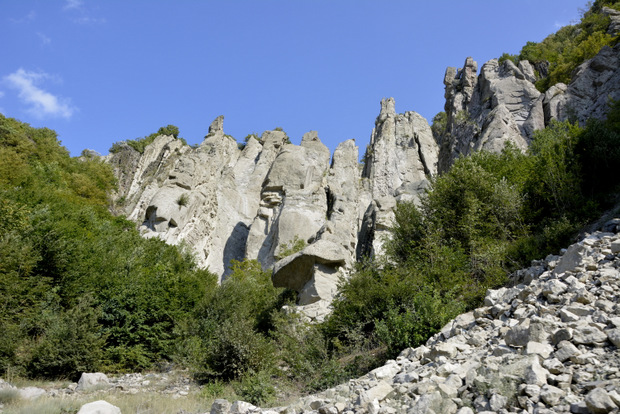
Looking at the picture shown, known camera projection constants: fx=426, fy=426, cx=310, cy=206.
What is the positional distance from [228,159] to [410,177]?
20.2 meters

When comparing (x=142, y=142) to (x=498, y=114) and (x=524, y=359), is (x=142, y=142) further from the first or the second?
(x=524, y=359)

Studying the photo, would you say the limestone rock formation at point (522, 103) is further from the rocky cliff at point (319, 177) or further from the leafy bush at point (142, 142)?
the leafy bush at point (142, 142)

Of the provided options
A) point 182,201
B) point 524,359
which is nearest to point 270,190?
point 182,201

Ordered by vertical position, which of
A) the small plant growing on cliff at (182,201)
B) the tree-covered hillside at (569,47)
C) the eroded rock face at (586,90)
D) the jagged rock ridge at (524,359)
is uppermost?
the tree-covered hillside at (569,47)

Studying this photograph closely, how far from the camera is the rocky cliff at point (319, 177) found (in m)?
22.9

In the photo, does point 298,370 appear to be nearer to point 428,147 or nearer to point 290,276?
point 290,276

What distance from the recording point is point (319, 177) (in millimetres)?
39531

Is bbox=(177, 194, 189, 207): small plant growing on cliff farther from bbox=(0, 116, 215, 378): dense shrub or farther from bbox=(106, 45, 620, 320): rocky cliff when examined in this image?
bbox=(0, 116, 215, 378): dense shrub

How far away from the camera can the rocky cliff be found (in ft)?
75.0

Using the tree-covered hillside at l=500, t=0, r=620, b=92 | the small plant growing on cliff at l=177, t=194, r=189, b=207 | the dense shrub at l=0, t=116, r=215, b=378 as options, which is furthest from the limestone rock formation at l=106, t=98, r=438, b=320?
the tree-covered hillside at l=500, t=0, r=620, b=92

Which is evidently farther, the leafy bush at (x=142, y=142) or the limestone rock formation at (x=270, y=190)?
the leafy bush at (x=142, y=142)

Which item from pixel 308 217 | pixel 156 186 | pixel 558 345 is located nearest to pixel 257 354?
pixel 558 345

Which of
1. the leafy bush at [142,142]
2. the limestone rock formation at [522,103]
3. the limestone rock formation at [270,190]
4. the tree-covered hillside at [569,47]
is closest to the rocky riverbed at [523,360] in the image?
the limestone rock formation at [270,190]

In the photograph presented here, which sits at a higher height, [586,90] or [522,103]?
[522,103]
